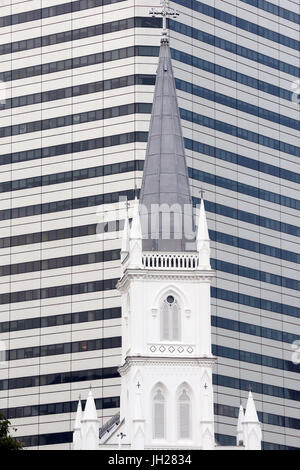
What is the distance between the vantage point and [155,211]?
14262 centimetres

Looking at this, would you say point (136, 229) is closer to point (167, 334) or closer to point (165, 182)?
point (165, 182)

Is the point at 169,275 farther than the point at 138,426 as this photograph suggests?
Yes

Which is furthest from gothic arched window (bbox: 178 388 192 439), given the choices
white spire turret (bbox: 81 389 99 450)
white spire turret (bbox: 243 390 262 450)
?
white spire turret (bbox: 81 389 99 450)

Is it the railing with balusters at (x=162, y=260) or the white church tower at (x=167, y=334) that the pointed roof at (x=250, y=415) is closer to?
the white church tower at (x=167, y=334)

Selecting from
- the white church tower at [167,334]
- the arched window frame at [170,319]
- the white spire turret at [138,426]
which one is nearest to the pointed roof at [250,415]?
the white church tower at [167,334]

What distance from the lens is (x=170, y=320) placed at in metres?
140

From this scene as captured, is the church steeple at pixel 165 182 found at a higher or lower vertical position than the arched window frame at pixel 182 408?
higher

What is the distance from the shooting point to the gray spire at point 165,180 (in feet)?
465

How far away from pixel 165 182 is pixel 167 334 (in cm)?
1253

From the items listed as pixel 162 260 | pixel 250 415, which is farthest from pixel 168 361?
pixel 162 260

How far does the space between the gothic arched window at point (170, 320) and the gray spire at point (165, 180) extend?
417 cm
